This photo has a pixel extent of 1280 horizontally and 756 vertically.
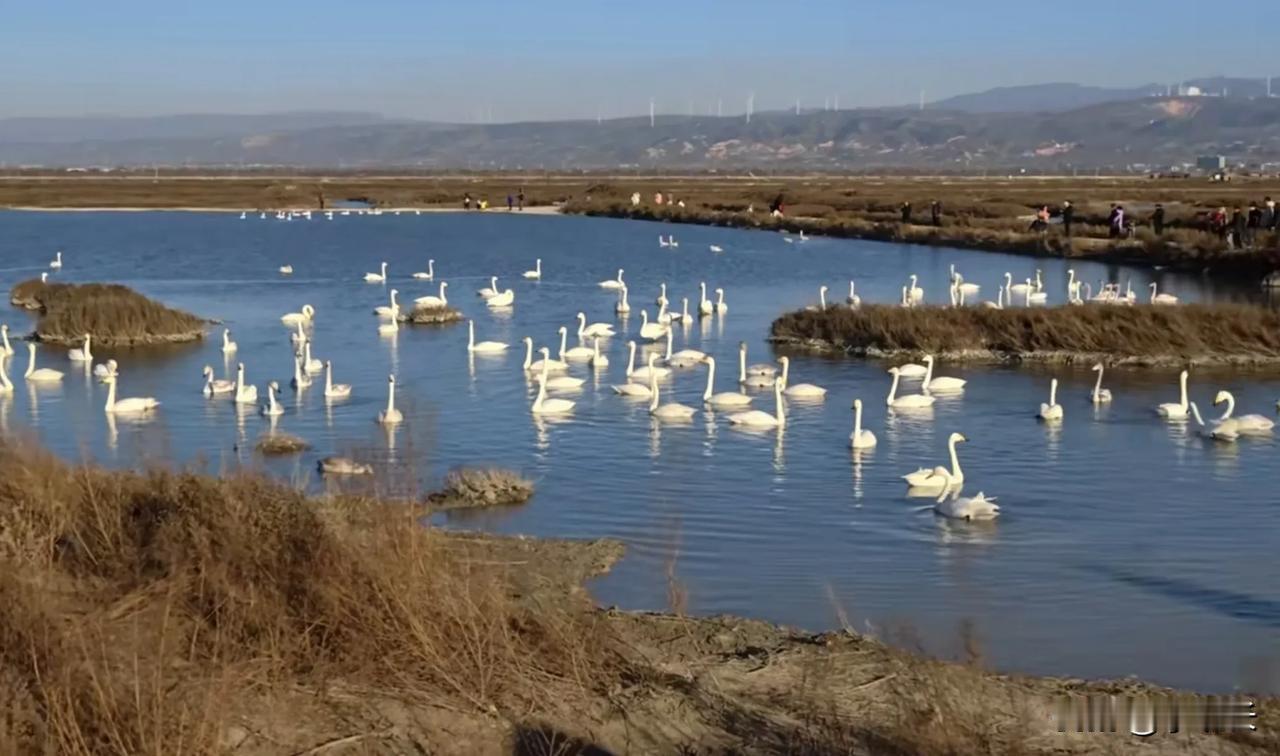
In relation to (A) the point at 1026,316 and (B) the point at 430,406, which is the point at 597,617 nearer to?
(B) the point at 430,406

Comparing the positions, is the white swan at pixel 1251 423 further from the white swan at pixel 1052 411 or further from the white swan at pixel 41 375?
the white swan at pixel 41 375

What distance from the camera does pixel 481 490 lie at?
602 inches

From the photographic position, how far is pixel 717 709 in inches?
310

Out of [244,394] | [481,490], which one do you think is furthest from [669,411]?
[481,490]

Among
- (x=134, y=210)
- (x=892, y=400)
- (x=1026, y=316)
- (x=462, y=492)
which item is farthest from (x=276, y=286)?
(x=134, y=210)

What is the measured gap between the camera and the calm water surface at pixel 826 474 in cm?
1157

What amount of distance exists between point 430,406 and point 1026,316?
1060 cm

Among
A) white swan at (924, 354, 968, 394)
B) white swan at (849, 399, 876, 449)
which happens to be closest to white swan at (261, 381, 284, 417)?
white swan at (849, 399, 876, 449)

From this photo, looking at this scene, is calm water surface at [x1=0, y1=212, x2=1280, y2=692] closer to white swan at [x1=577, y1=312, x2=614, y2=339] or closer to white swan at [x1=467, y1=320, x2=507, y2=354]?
white swan at [x1=467, y1=320, x2=507, y2=354]

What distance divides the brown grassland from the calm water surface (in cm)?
73

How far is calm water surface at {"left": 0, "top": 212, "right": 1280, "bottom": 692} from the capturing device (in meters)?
11.6

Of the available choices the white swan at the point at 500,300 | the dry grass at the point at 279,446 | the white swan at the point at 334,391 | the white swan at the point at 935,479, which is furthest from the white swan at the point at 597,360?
the white swan at the point at 935,479

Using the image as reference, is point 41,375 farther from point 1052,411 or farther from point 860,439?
point 1052,411

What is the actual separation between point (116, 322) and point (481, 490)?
630 inches
